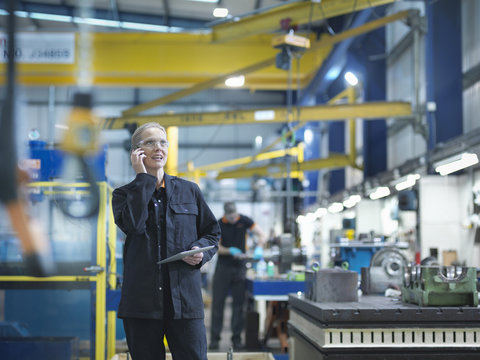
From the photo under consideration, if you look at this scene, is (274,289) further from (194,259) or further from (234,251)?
(194,259)

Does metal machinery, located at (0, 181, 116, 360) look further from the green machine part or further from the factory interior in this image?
the green machine part

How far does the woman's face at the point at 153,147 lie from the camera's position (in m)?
2.19

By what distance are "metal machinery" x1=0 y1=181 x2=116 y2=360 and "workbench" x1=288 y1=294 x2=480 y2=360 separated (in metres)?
1.77

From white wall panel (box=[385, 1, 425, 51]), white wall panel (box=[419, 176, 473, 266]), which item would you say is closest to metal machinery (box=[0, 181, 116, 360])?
white wall panel (box=[419, 176, 473, 266])

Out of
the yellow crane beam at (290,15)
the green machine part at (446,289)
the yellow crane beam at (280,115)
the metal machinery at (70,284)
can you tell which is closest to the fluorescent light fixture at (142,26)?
the yellow crane beam at (280,115)

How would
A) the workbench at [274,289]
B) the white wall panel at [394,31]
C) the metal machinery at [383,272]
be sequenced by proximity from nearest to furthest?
the metal machinery at [383,272]
the workbench at [274,289]
the white wall panel at [394,31]

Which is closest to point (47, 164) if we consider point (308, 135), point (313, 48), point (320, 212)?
point (313, 48)

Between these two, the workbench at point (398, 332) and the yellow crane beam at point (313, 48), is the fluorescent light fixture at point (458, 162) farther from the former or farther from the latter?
the workbench at point (398, 332)

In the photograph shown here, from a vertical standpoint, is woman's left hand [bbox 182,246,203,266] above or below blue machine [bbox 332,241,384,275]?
above

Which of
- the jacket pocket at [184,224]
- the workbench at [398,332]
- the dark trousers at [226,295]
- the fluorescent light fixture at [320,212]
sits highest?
the fluorescent light fixture at [320,212]

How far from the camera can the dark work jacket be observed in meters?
2.12

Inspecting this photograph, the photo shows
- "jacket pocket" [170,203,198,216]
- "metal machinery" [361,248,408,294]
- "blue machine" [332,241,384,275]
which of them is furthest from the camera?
"blue machine" [332,241,384,275]

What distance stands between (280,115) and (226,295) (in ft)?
9.94

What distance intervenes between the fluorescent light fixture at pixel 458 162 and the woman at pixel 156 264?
4277 mm
